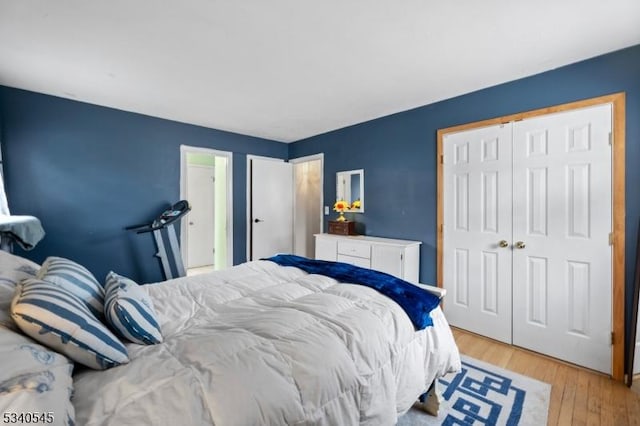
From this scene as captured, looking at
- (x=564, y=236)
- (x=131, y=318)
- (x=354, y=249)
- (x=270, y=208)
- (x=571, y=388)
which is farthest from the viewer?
(x=270, y=208)

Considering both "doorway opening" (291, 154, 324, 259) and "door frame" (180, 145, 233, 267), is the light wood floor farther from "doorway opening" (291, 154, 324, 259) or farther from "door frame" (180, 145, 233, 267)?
"door frame" (180, 145, 233, 267)

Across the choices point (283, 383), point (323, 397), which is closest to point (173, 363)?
point (283, 383)

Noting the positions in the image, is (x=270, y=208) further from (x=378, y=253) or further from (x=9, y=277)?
(x=9, y=277)

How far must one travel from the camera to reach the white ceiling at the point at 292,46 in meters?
1.60

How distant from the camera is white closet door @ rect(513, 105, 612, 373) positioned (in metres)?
2.08

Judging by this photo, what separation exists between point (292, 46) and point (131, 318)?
1.87m

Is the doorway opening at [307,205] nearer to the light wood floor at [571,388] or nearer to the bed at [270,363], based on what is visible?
the light wood floor at [571,388]

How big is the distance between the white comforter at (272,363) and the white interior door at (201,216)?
3833 millimetres

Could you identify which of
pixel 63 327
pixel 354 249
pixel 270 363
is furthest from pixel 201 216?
pixel 270 363

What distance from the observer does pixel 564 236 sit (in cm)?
223

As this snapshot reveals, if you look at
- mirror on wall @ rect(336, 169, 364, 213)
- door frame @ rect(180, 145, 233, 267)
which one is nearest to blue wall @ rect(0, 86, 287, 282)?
door frame @ rect(180, 145, 233, 267)

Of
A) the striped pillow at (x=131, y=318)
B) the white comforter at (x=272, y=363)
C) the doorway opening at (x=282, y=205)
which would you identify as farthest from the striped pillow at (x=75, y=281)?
the doorway opening at (x=282, y=205)

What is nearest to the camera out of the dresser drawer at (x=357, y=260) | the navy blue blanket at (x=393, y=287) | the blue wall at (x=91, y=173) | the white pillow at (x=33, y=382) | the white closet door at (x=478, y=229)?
the white pillow at (x=33, y=382)

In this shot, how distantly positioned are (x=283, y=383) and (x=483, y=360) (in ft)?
6.80
